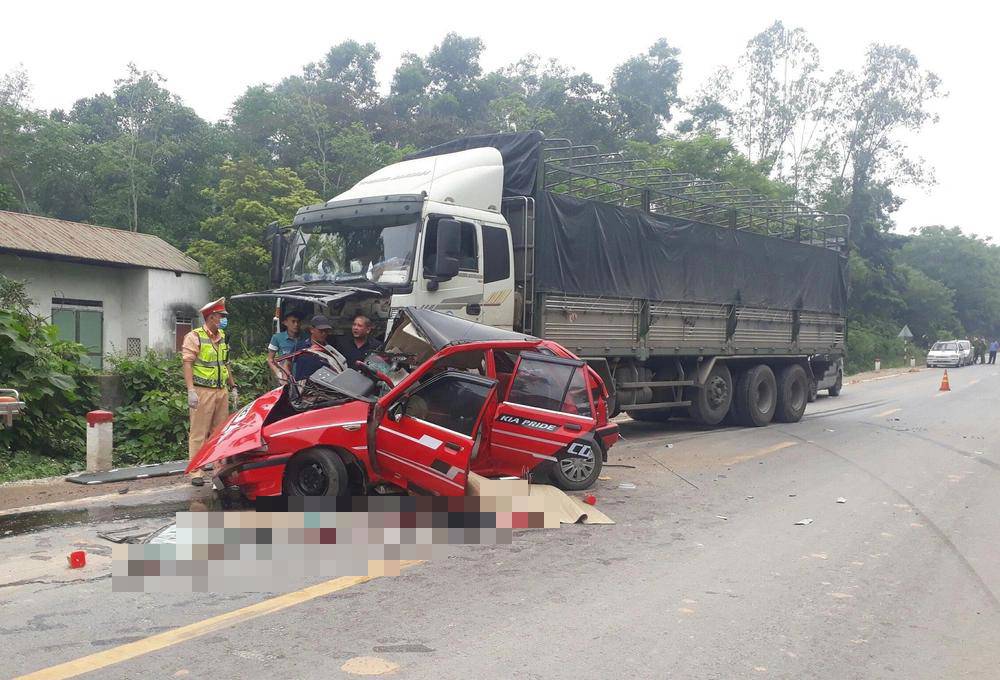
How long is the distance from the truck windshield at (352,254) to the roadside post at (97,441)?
2.51 m

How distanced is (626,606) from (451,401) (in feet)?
7.66

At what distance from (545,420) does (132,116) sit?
113 ft

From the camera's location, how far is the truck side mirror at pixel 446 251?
28.3 feet

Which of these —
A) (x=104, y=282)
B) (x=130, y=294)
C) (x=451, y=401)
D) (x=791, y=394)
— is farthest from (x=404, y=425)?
(x=130, y=294)

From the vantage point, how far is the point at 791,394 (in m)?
15.4

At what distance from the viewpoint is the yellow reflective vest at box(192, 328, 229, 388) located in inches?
319

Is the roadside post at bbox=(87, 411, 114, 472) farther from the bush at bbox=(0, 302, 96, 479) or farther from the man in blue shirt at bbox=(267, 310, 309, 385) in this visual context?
the man in blue shirt at bbox=(267, 310, 309, 385)

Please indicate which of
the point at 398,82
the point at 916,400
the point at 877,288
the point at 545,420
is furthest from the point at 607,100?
the point at 545,420

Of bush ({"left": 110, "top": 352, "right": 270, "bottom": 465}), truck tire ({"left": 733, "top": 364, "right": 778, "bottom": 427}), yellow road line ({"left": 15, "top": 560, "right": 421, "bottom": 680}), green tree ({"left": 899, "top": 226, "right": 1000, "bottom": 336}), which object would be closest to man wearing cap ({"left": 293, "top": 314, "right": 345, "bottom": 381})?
bush ({"left": 110, "top": 352, "right": 270, "bottom": 465})

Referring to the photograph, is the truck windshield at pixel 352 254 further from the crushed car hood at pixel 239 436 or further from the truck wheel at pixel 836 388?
the truck wheel at pixel 836 388

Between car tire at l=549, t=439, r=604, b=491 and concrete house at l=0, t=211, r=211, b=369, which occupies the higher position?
concrete house at l=0, t=211, r=211, b=369

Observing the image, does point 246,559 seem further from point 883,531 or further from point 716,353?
point 716,353

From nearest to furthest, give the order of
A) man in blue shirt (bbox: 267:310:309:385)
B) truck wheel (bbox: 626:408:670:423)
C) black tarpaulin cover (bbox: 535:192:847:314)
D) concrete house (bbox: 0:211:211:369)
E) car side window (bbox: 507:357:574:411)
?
car side window (bbox: 507:357:574:411) < man in blue shirt (bbox: 267:310:309:385) < black tarpaulin cover (bbox: 535:192:847:314) < truck wheel (bbox: 626:408:670:423) < concrete house (bbox: 0:211:211:369)

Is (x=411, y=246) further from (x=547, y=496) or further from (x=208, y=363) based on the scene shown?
(x=547, y=496)
